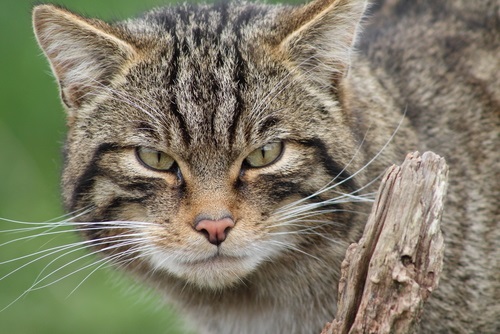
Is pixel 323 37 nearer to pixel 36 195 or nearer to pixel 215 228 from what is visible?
pixel 215 228

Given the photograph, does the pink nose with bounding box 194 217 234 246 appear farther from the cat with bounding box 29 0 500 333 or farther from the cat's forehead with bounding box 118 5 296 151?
the cat's forehead with bounding box 118 5 296 151

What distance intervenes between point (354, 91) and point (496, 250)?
1617mm

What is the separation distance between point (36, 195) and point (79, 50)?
14.8 ft

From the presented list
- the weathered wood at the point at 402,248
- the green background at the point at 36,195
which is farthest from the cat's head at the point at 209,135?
the green background at the point at 36,195

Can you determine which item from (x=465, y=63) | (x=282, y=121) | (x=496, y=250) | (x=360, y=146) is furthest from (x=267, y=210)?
(x=465, y=63)

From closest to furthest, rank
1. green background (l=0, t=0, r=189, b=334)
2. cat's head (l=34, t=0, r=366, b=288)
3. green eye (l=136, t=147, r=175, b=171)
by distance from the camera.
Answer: cat's head (l=34, t=0, r=366, b=288) → green eye (l=136, t=147, r=175, b=171) → green background (l=0, t=0, r=189, b=334)

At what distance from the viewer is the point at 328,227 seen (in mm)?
5523

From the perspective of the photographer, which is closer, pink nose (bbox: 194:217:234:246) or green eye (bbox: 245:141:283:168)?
pink nose (bbox: 194:217:234:246)

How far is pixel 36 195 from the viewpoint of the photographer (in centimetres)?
971

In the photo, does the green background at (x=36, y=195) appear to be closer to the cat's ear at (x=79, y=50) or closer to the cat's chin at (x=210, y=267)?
the cat's ear at (x=79, y=50)

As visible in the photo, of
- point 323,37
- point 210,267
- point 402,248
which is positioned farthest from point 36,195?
point 402,248

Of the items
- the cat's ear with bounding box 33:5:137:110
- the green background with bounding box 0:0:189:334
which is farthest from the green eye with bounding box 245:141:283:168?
the green background with bounding box 0:0:189:334

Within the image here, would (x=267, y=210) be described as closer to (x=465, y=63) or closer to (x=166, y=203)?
(x=166, y=203)

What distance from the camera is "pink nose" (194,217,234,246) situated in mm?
4875
